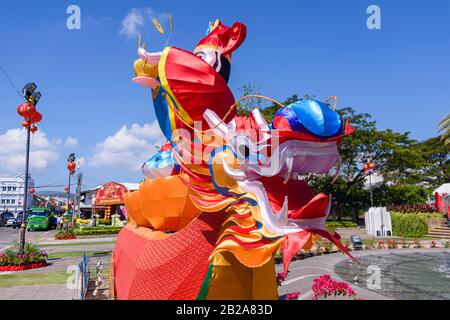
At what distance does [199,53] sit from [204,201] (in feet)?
7.49

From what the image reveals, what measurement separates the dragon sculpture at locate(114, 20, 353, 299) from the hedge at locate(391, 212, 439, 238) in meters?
23.2

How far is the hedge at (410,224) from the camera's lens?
23.0 meters

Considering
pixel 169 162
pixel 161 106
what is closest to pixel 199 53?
pixel 161 106

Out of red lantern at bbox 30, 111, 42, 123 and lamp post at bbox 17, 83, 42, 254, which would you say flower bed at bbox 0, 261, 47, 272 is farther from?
red lantern at bbox 30, 111, 42, 123

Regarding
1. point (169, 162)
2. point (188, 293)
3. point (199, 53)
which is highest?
point (199, 53)

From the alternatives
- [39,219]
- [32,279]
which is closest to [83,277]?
[32,279]

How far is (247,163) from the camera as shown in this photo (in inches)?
113

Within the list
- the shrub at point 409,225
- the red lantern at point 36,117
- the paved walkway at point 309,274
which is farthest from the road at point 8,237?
the shrub at point 409,225

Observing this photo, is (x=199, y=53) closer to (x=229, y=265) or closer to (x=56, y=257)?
(x=229, y=265)

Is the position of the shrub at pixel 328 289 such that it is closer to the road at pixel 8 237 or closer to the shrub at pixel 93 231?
the road at pixel 8 237

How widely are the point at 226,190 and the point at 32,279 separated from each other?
384 inches

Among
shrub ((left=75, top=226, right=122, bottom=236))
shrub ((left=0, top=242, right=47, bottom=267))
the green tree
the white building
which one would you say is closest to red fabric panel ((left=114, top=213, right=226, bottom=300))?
shrub ((left=0, top=242, right=47, bottom=267))

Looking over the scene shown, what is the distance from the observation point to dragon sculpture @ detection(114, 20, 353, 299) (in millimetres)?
A: 2580
